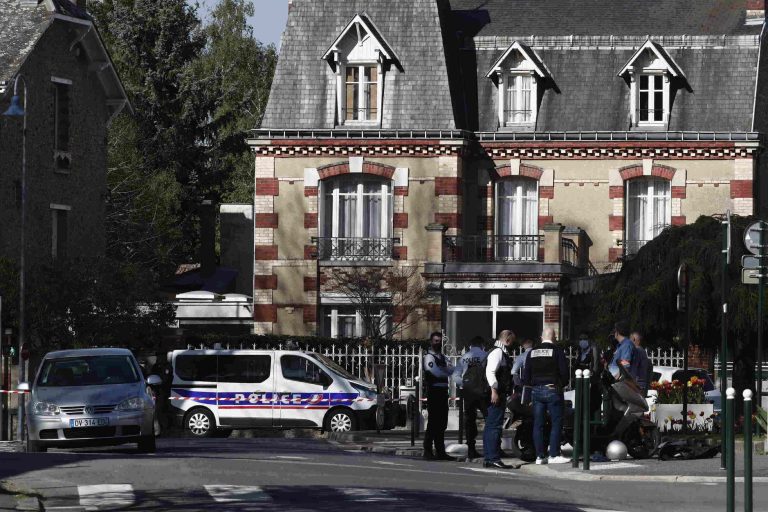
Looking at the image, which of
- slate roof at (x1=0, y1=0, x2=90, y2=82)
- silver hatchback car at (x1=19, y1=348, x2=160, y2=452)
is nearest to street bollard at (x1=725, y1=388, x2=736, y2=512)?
silver hatchback car at (x1=19, y1=348, x2=160, y2=452)

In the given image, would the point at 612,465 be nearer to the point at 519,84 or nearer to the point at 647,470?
the point at 647,470

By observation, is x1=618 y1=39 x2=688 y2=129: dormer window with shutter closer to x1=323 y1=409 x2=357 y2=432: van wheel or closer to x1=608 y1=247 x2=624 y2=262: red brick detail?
x1=608 y1=247 x2=624 y2=262: red brick detail

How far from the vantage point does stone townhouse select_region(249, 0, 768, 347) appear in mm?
43219

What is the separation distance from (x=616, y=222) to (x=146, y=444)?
21.5 m

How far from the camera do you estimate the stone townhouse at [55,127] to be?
4066 centimetres

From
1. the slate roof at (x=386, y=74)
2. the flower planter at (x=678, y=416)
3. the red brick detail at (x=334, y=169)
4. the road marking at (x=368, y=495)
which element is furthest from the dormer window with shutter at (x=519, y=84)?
the road marking at (x=368, y=495)

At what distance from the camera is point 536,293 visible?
42812 mm

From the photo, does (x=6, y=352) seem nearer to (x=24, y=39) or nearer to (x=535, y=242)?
(x=24, y=39)

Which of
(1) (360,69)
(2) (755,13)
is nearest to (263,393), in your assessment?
(1) (360,69)

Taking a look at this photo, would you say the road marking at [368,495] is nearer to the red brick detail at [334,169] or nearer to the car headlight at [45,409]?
the car headlight at [45,409]

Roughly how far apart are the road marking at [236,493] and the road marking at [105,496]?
0.73 meters

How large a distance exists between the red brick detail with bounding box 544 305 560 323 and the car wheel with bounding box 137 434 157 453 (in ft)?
63.5

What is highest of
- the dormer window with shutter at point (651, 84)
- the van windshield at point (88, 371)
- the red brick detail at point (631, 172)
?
the dormer window with shutter at point (651, 84)

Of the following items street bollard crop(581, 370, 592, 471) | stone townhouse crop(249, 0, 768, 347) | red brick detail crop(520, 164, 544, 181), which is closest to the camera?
street bollard crop(581, 370, 592, 471)
